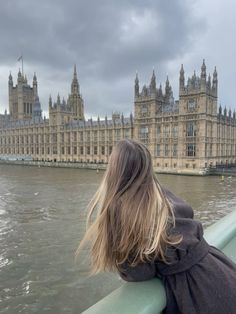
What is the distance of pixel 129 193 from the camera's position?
1.72m

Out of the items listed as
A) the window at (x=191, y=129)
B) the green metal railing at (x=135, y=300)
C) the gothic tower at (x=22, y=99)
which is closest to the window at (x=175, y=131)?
the window at (x=191, y=129)

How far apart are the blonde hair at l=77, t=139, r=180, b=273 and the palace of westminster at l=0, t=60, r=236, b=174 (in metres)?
31.5

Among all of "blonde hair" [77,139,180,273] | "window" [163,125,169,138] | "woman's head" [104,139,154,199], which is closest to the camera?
"blonde hair" [77,139,180,273]

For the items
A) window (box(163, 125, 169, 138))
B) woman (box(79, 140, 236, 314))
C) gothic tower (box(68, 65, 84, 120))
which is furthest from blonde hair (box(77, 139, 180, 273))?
gothic tower (box(68, 65, 84, 120))

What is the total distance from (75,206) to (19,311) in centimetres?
1218

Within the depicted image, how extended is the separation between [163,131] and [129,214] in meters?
47.5

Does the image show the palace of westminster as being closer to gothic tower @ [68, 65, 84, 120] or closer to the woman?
gothic tower @ [68, 65, 84, 120]

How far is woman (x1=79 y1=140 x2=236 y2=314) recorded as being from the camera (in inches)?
59.5

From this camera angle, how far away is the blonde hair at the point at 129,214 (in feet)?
5.34

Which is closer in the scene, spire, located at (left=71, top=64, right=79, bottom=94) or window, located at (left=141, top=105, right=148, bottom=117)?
window, located at (left=141, top=105, right=148, bottom=117)

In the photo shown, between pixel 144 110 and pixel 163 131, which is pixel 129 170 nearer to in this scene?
pixel 163 131

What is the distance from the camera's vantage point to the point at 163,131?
48.5 metres

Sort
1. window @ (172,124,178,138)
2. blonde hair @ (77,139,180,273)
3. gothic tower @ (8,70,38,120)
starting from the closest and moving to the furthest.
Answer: blonde hair @ (77,139,180,273) < window @ (172,124,178,138) < gothic tower @ (8,70,38,120)

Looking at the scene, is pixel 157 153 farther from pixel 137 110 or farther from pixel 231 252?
pixel 231 252
